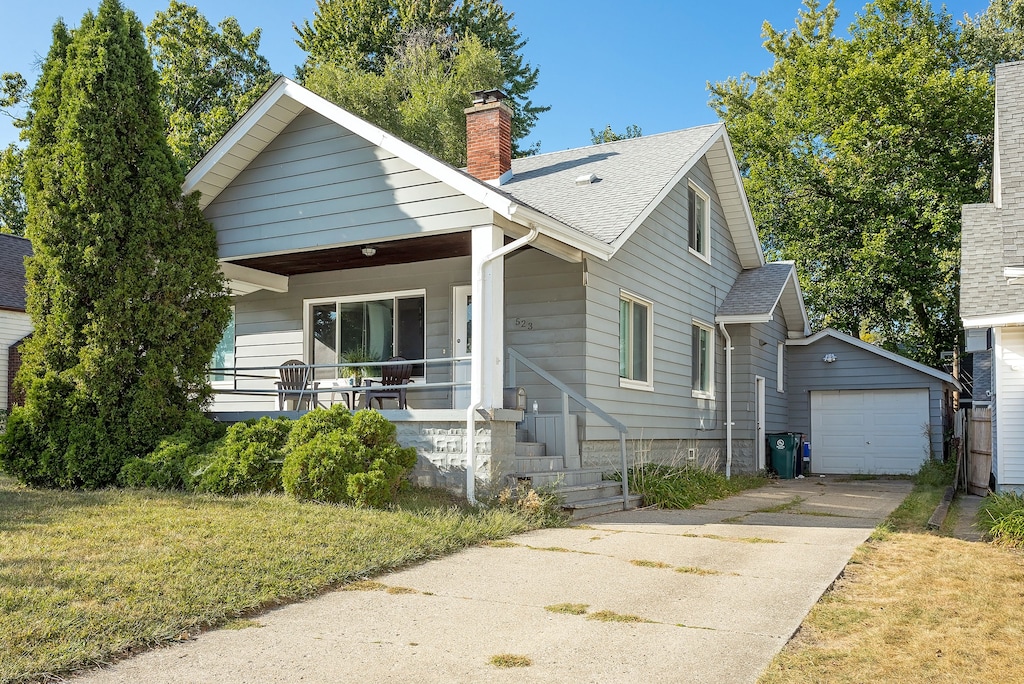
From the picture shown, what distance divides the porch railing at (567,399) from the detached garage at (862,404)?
10.1 m

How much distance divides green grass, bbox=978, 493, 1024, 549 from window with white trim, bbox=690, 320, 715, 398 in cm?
633

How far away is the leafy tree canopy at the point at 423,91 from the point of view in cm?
2700

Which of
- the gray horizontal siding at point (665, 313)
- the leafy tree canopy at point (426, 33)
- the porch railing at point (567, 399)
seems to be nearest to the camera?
the porch railing at point (567, 399)

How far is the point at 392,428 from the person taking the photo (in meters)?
9.13

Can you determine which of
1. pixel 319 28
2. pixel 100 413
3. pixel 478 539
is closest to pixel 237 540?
pixel 478 539

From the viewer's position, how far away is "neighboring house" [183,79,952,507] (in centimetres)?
994

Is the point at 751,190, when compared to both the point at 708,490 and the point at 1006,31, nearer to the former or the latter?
the point at 1006,31

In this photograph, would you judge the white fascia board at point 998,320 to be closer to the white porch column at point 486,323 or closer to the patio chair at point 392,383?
the white porch column at point 486,323

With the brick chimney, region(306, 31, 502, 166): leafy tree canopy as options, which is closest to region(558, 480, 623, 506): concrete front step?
the brick chimney

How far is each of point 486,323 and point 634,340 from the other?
4.41m

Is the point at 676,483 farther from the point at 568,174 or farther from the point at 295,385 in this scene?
the point at 568,174

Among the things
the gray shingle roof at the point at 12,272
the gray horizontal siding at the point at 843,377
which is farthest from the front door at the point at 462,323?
the gray shingle roof at the point at 12,272

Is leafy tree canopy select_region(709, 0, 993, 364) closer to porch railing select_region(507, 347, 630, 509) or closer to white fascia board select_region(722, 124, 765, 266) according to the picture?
white fascia board select_region(722, 124, 765, 266)

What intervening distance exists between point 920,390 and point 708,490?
8.80 meters
